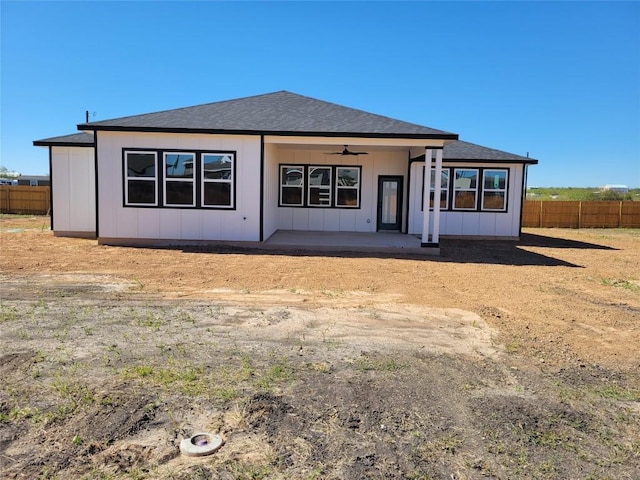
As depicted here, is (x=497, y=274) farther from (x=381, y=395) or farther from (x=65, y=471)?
(x=65, y=471)

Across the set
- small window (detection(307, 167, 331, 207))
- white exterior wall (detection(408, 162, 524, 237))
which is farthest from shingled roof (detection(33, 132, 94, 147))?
white exterior wall (detection(408, 162, 524, 237))

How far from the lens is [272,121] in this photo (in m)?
13.6

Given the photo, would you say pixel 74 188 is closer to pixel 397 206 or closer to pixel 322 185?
pixel 322 185

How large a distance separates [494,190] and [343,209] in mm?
5574

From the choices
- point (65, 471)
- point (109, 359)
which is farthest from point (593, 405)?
point (109, 359)

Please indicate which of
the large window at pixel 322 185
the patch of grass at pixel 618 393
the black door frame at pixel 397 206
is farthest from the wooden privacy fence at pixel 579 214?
the patch of grass at pixel 618 393

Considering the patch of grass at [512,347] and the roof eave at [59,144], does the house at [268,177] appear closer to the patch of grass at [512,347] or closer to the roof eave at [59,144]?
the roof eave at [59,144]

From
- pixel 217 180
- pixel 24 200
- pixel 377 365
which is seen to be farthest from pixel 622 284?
pixel 24 200

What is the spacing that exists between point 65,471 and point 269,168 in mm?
12486

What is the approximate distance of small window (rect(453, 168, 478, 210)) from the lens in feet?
55.6

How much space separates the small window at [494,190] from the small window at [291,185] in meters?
6.70

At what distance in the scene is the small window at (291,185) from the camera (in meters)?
17.1

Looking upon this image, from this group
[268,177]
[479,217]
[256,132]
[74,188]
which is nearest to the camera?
[256,132]

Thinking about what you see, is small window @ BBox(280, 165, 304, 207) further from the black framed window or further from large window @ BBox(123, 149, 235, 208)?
the black framed window
